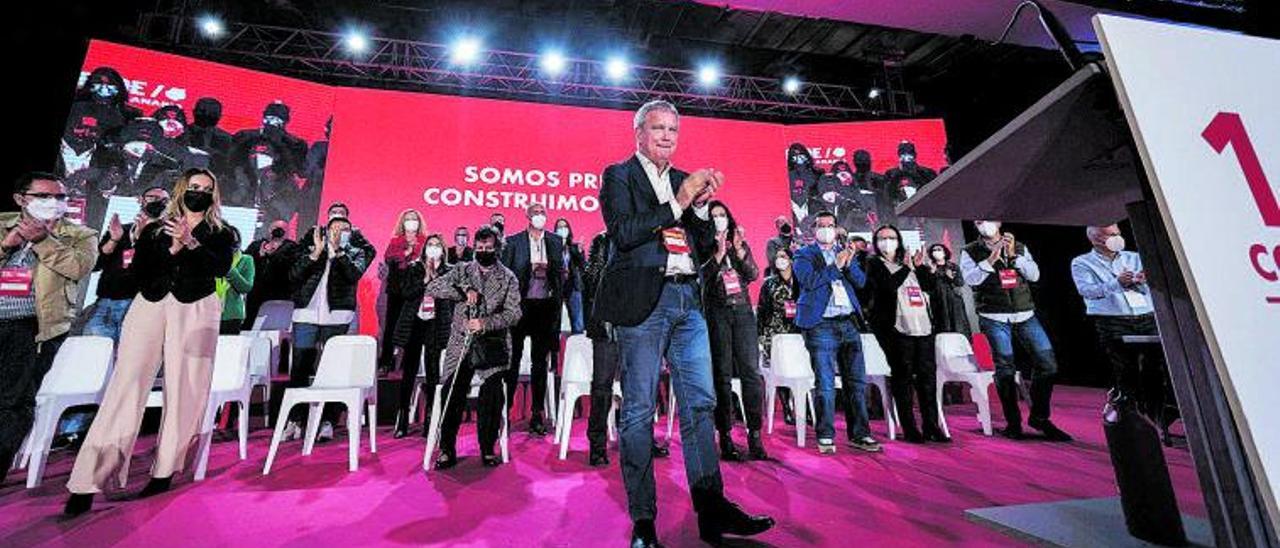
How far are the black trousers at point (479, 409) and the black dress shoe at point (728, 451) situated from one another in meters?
1.39

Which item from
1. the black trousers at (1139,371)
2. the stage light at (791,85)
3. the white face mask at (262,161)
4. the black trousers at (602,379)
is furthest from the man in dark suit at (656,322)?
the stage light at (791,85)

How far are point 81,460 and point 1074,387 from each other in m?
10.3

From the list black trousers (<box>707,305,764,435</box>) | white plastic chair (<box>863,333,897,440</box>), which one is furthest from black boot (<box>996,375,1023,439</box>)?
black trousers (<box>707,305,764,435</box>)

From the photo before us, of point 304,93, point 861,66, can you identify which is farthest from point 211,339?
point 861,66

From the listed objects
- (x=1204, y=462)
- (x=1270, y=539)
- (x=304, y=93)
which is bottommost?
(x=1270, y=539)

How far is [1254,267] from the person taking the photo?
2.45ft

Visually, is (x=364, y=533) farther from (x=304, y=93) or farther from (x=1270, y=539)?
(x=304, y=93)

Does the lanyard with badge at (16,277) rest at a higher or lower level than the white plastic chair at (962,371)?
higher

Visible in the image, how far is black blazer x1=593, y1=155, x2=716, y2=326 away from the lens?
67.1 inches

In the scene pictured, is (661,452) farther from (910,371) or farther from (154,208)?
(154,208)

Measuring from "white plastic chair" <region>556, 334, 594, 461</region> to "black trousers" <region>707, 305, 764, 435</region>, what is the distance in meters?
0.87

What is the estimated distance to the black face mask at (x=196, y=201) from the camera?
2.64m

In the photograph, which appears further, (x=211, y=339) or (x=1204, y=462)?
(x=211, y=339)

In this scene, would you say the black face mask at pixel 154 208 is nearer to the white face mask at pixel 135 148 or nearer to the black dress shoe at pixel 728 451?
the white face mask at pixel 135 148
